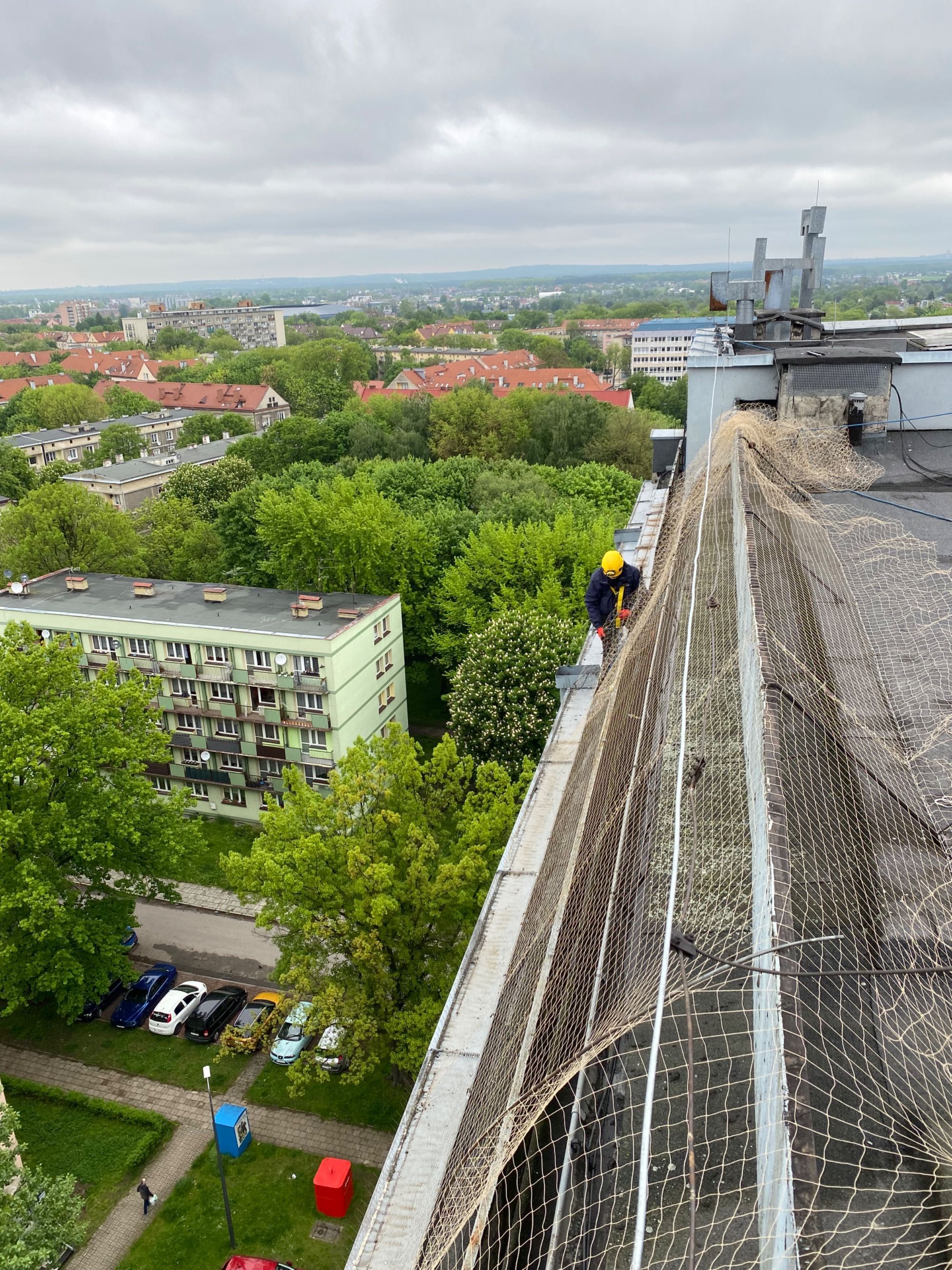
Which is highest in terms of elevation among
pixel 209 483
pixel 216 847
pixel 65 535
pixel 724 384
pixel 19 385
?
pixel 724 384

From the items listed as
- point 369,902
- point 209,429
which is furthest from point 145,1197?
point 209,429

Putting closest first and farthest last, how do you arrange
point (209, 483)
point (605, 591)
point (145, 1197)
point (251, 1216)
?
point (605, 591) < point (251, 1216) < point (145, 1197) < point (209, 483)

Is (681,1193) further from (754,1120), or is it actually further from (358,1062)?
(358,1062)

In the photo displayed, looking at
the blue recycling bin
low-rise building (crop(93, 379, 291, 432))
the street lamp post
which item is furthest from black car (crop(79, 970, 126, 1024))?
low-rise building (crop(93, 379, 291, 432))

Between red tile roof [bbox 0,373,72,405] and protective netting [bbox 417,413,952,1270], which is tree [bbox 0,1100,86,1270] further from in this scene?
red tile roof [bbox 0,373,72,405]

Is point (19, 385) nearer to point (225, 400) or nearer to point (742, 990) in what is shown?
point (225, 400)

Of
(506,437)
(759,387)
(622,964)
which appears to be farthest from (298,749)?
(506,437)
